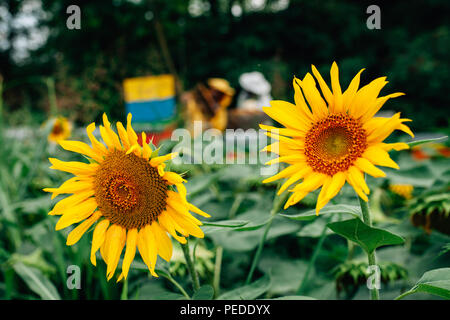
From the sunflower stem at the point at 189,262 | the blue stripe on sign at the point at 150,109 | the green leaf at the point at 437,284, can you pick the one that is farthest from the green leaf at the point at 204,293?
the blue stripe on sign at the point at 150,109

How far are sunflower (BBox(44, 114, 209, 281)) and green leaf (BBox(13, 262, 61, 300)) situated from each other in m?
0.36

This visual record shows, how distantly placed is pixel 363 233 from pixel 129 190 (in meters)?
0.35

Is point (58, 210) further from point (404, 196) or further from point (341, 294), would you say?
point (404, 196)

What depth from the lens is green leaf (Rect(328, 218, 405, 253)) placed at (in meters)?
0.54

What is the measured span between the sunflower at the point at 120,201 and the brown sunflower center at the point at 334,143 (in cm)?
21

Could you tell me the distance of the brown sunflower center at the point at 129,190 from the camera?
601 millimetres

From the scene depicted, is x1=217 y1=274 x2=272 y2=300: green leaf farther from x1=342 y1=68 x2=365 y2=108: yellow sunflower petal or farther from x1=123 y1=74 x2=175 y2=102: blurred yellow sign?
x1=123 y1=74 x2=175 y2=102: blurred yellow sign

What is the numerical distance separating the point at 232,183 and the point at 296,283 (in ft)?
2.15

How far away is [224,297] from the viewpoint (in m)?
0.68

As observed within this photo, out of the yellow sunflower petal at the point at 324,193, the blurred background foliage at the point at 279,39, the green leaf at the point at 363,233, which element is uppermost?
the blurred background foliage at the point at 279,39

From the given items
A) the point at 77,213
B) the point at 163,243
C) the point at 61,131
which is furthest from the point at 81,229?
the point at 61,131

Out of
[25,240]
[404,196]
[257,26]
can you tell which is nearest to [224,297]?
[404,196]

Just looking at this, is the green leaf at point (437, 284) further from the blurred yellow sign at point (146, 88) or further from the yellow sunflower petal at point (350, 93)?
the blurred yellow sign at point (146, 88)

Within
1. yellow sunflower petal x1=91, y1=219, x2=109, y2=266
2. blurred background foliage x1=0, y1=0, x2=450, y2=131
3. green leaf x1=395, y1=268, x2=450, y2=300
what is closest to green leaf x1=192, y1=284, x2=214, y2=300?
yellow sunflower petal x1=91, y1=219, x2=109, y2=266
